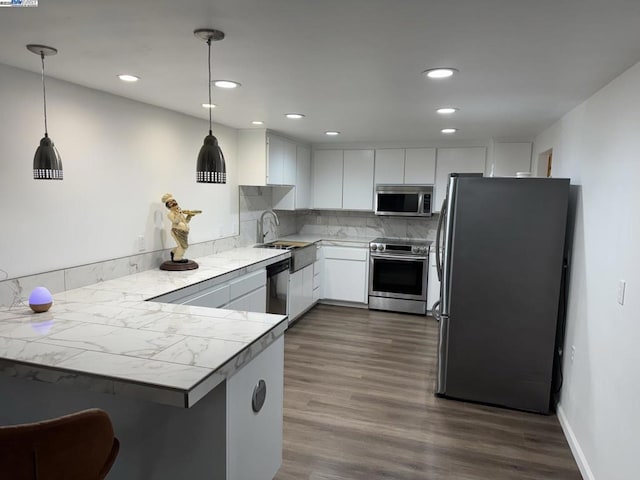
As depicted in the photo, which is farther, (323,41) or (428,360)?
(428,360)

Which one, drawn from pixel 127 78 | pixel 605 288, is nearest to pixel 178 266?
pixel 127 78

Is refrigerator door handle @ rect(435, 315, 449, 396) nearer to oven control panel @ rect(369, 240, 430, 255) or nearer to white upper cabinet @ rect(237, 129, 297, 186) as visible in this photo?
oven control panel @ rect(369, 240, 430, 255)

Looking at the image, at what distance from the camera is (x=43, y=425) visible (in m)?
1.22

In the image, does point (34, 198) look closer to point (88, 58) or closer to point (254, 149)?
point (88, 58)

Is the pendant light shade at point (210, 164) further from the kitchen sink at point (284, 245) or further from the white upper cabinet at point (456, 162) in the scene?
the white upper cabinet at point (456, 162)

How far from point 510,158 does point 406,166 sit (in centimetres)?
127

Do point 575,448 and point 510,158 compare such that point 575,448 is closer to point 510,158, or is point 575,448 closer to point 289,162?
point 510,158

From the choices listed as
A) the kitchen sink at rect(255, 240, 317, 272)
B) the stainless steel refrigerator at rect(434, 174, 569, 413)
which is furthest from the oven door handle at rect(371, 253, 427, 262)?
the stainless steel refrigerator at rect(434, 174, 569, 413)

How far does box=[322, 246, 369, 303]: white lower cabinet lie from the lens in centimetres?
564

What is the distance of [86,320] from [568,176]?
3419 millimetres

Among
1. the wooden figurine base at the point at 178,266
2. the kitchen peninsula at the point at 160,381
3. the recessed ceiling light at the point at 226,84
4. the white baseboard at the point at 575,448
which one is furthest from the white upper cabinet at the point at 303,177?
the white baseboard at the point at 575,448

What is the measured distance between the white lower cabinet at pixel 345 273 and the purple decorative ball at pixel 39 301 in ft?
12.7

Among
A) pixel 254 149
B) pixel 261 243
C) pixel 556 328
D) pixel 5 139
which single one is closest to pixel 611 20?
pixel 556 328

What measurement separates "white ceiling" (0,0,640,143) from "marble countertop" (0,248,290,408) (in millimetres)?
1287
